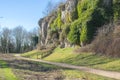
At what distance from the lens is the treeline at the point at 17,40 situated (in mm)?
141500

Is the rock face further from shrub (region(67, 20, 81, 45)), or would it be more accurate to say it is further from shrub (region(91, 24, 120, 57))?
shrub (region(91, 24, 120, 57))

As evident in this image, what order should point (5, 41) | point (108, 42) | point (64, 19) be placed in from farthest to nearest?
point (5, 41), point (64, 19), point (108, 42)

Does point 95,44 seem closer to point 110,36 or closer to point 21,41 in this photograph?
point 110,36

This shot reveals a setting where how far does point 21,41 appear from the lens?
506 feet

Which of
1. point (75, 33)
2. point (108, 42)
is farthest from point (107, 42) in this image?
point (75, 33)

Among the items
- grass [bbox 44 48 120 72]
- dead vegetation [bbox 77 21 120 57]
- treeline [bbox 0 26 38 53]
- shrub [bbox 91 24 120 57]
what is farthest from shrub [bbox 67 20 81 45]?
treeline [bbox 0 26 38 53]

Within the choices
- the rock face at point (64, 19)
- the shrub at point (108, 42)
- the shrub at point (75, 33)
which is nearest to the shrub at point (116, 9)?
the rock face at point (64, 19)

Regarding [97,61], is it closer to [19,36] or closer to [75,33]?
[75,33]

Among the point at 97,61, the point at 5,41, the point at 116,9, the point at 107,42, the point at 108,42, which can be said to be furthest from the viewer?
the point at 5,41

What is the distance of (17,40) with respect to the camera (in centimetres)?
15312

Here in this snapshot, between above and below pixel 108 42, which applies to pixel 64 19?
above

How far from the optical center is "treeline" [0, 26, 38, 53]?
142 metres

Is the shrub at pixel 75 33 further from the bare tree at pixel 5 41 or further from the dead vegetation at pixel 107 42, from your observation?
the bare tree at pixel 5 41

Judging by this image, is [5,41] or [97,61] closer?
[97,61]
